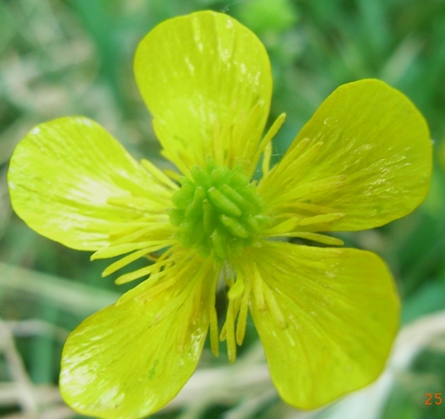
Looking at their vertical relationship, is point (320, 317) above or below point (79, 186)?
below

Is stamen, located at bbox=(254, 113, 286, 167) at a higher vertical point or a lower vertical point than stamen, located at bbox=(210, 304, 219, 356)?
higher

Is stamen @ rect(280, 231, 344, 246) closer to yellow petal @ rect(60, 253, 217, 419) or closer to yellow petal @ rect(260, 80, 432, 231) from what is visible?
yellow petal @ rect(260, 80, 432, 231)

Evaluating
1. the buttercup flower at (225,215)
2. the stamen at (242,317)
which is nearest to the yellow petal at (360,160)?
the buttercup flower at (225,215)

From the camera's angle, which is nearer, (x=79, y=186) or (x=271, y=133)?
(x=271, y=133)

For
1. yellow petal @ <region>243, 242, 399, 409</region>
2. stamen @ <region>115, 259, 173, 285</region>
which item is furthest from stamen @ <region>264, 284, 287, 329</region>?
stamen @ <region>115, 259, 173, 285</region>

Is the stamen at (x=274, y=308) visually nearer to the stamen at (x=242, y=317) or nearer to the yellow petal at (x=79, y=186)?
the stamen at (x=242, y=317)

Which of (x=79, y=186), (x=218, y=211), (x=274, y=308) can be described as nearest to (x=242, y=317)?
(x=274, y=308)

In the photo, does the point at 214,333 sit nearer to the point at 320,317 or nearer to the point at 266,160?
the point at 320,317

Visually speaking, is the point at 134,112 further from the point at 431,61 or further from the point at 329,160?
the point at 329,160
